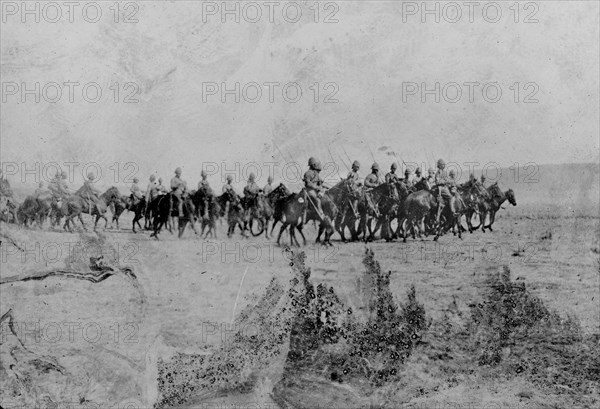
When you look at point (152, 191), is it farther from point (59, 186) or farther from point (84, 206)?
point (59, 186)

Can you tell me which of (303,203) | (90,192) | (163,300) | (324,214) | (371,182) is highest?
(371,182)

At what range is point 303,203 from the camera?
736 centimetres

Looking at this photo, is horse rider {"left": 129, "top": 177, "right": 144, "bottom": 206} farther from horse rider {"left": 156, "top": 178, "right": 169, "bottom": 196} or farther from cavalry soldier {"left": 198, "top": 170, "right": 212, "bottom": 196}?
cavalry soldier {"left": 198, "top": 170, "right": 212, "bottom": 196}

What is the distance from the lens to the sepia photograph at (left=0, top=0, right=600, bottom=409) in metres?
7.33

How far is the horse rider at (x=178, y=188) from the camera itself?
7305 mm

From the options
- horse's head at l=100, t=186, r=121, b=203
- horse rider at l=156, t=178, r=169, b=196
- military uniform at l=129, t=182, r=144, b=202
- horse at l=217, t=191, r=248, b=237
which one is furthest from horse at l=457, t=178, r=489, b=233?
horse's head at l=100, t=186, r=121, b=203

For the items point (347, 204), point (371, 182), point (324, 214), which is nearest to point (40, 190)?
point (324, 214)

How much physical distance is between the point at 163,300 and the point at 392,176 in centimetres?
245

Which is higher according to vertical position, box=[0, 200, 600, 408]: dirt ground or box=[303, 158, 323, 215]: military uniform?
box=[303, 158, 323, 215]: military uniform

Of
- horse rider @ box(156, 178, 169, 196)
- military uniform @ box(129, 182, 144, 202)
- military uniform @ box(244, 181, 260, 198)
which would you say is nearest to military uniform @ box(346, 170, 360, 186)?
military uniform @ box(244, 181, 260, 198)

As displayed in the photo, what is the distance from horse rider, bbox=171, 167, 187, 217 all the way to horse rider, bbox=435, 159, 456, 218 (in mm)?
2401

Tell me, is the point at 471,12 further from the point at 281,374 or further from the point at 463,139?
the point at 281,374

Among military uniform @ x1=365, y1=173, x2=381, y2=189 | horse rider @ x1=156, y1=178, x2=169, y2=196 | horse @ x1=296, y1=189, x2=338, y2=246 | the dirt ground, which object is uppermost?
military uniform @ x1=365, y1=173, x2=381, y2=189

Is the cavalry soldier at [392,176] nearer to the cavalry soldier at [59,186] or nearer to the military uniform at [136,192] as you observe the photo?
the military uniform at [136,192]
